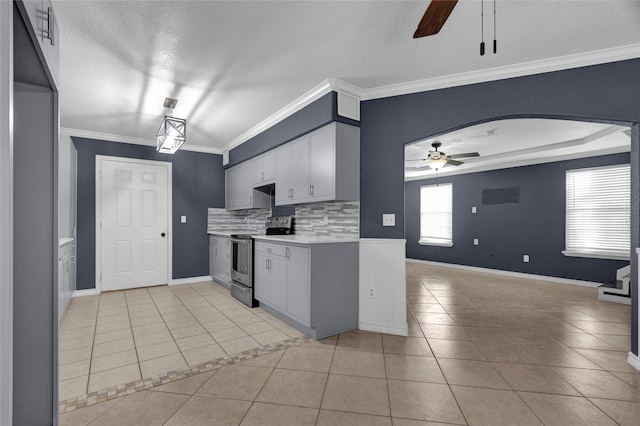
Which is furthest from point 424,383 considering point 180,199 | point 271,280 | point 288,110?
point 180,199

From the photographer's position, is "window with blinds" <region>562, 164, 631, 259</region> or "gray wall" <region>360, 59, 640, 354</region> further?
"window with blinds" <region>562, 164, 631, 259</region>

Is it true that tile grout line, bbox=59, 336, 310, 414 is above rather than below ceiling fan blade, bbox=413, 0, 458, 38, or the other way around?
below

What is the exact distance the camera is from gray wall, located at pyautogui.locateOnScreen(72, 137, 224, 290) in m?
4.70

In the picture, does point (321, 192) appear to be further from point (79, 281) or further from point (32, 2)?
point (79, 281)

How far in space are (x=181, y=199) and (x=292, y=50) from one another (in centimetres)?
389

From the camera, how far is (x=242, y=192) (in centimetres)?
529

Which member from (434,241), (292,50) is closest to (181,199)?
(292,50)

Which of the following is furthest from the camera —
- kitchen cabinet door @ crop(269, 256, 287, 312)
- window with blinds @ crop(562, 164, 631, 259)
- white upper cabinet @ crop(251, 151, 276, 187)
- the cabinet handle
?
window with blinds @ crop(562, 164, 631, 259)

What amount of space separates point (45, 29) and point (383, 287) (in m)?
2.96

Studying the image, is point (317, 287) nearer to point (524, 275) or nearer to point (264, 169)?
point (264, 169)

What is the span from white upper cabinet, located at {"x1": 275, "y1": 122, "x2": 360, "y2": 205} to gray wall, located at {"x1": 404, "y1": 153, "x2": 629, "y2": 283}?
15.3 ft

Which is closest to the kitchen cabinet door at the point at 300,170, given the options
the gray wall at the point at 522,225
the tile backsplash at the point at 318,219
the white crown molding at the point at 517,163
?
the tile backsplash at the point at 318,219

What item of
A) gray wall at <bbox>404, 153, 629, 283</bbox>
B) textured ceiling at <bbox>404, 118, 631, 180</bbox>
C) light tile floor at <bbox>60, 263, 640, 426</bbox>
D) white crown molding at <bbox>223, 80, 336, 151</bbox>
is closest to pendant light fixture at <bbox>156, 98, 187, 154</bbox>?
white crown molding at <bbox>223, 80, 336, 151</bbox>

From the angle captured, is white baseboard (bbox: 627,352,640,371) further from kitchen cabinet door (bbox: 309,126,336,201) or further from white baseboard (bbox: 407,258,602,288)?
white baseboard (bbox: 407,258,602,288)
